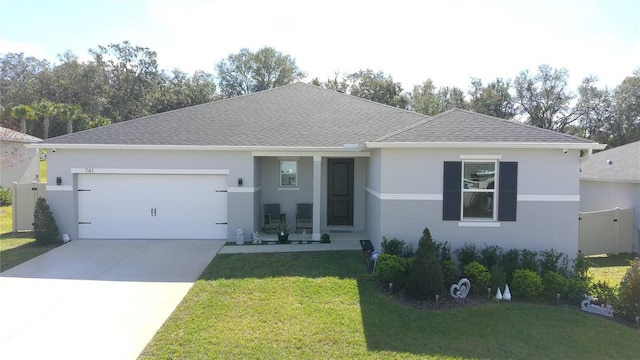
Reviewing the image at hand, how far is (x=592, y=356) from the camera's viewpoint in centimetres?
517

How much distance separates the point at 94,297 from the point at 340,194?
325 inches

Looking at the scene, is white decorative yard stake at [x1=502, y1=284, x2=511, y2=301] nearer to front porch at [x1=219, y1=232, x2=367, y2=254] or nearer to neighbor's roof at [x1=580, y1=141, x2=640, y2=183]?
front porch at [x1=219, y1=232, x2=367, y2=254]

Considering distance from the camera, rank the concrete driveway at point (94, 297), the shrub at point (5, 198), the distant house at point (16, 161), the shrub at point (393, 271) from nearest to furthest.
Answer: the concrete driveway at point (94, 297)
the shrub at point (393, 271)
the shrub at point (5, 198)
the distant house at point (16, 161)

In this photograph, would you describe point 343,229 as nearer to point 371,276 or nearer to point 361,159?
point 361,159

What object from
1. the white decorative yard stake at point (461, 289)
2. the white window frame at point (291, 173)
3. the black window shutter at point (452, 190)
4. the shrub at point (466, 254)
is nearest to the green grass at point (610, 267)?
the shrub at point (466, 254)

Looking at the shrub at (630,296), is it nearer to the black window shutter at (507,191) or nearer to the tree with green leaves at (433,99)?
the black window shutter at (507,191)

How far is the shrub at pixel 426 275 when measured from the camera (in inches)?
277

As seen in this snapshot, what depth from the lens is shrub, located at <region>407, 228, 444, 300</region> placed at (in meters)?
7.04

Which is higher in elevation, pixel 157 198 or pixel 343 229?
pixel 157 198

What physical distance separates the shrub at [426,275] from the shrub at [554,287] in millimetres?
2049

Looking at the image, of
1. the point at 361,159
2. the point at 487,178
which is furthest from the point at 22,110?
the point at 487,178

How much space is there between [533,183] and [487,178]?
40.0 inches

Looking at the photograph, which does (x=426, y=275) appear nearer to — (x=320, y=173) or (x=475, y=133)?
(x=475, y=133)

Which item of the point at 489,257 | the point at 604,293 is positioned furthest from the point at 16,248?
the point at 604,293
